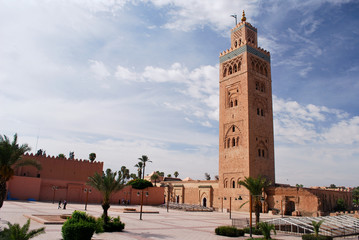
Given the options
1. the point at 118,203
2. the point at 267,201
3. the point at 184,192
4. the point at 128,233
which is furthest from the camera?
the point at 184,192

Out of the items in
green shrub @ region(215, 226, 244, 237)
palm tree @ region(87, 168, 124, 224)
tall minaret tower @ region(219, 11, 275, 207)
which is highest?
tall minaret tower @ region(219, 11, 275, 207)

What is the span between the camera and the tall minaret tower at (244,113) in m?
32.8

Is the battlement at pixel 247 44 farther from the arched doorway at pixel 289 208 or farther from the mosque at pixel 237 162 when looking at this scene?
the arched doorway at pixel 289 208

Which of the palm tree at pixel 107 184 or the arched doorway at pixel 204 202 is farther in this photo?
the arched doorway at pixel 204 202

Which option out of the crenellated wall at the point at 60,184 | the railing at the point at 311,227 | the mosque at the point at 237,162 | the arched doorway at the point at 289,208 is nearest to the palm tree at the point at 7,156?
the railing at the point at 311,227

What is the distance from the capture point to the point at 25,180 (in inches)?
1314

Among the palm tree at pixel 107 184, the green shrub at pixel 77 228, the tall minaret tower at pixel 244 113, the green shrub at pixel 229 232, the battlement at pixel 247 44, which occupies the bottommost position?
the green shrub at pixel 229 232

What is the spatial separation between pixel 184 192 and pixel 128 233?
97.4 feet

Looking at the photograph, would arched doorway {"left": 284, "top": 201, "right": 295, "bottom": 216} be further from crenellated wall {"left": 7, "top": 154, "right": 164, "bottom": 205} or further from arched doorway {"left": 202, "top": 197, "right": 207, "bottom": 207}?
crenellated wall {"left": 7, "top": 154, "right": 164, "bottom": 205}

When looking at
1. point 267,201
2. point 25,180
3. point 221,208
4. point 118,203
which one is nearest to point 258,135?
point 267,201

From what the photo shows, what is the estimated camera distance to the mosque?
3153cm

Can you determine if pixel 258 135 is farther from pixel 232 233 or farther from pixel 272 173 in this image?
pixel 232 233

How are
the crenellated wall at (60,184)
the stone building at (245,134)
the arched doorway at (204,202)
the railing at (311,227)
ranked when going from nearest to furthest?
the railing at (311,227)
the stone building at (245,134)
the crenellated wall at (60,184)
the arched doorway at (204,202)

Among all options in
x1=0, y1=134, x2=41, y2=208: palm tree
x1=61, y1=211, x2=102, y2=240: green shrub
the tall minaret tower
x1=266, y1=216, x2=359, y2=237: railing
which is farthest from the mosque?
x1=61, y1=211, x2=102, y2=240: green shrub
